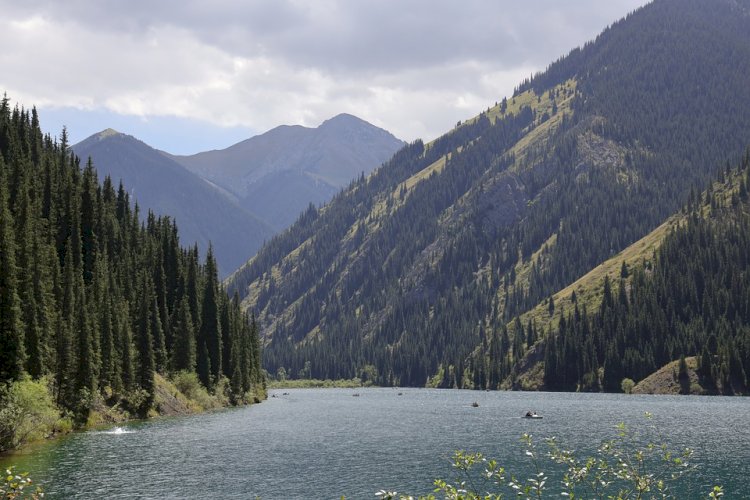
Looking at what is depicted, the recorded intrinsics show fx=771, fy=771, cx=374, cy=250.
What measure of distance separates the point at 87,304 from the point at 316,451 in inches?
2324

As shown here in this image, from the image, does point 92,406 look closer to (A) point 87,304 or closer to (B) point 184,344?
(A) point 87,304

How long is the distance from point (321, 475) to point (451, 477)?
496 inches

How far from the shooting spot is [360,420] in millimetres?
145250

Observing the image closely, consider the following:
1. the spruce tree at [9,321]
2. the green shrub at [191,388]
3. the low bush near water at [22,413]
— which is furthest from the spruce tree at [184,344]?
the low bush near water at [22,413]

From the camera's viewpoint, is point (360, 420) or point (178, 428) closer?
point (178, 428)

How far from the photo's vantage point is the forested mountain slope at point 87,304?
104312 millimetres

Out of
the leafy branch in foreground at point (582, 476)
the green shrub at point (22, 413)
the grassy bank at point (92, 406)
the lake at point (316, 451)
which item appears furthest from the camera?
the grassy bank at point (92, 406)

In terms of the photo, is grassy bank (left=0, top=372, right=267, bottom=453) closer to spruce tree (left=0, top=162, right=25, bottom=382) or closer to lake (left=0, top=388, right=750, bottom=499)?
spruce tree (left=0, top=162, right=25, bottom=382)

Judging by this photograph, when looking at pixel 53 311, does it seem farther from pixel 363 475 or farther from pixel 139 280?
pixel 363 475

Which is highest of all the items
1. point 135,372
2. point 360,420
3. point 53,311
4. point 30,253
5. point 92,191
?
point 92,191

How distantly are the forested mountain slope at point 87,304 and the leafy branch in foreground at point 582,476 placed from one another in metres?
54.8

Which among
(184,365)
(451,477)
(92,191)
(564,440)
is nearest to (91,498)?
(451,477)

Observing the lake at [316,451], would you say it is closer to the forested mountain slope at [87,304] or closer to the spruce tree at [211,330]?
the forested mountain slope at [87,304]

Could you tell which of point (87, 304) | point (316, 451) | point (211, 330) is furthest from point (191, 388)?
point (316, 451)
